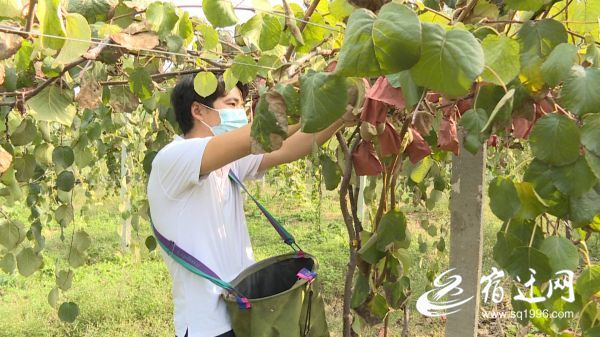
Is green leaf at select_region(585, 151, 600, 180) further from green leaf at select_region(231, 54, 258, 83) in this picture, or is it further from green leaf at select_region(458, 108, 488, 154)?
green leaf at select_region(231, 54, 258, 83)

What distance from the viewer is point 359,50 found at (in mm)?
434

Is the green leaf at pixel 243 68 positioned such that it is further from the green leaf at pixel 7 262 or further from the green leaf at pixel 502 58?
the green leaf at pixel 7 262

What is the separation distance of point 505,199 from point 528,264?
0.07 m

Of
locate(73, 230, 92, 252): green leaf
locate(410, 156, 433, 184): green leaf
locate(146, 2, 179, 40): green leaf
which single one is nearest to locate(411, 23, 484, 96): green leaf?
locate(146, 2, 179, 40): green leaf

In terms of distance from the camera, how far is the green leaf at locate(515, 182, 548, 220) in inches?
22.6

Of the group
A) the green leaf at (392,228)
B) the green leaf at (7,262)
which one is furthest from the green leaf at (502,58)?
the green leaf at (7,262)

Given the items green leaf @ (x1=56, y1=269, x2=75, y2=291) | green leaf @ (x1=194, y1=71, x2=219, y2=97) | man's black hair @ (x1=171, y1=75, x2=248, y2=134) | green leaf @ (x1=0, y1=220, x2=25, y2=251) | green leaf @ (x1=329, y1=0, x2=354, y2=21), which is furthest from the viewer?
green leaf @ (x1=56, y1=269, x2=75, y2=291)

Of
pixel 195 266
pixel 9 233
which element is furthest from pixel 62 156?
pixel 195 266

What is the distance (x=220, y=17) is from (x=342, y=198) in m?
0.46

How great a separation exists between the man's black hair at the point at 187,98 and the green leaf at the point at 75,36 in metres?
0.52

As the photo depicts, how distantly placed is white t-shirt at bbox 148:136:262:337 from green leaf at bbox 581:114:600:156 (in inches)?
28.0

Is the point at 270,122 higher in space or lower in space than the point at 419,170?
higher

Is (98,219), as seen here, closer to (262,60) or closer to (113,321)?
(113,321)

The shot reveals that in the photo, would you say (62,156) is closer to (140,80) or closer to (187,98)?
(187,98)
